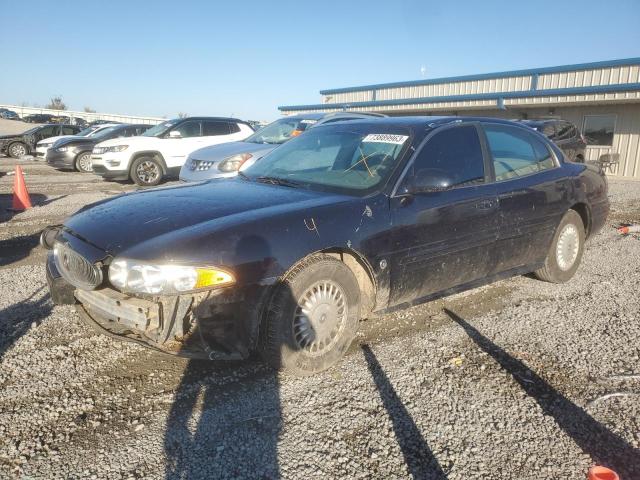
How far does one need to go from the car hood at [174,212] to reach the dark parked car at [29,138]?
64.1 feet

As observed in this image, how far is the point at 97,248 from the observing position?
2.85 m

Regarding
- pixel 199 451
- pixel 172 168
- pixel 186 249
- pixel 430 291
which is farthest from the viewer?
pixel 172 168

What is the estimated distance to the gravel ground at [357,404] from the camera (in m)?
2.40

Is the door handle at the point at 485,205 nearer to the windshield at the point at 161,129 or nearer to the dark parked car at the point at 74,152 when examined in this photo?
the windshield at the point at 161,129

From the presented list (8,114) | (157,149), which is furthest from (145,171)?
(8,114)

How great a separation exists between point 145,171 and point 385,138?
988cm

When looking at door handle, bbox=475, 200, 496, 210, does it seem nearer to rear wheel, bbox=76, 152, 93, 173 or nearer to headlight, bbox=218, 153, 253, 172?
headlight, bbox=218, 153, 253, 172

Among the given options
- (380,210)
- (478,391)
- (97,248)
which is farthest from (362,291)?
(97,248)

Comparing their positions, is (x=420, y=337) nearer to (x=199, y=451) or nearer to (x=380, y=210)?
(x=380, y=210)

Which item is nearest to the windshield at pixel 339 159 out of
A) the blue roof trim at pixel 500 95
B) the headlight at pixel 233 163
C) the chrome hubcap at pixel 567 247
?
the chrome hubcap at pixel 567 247

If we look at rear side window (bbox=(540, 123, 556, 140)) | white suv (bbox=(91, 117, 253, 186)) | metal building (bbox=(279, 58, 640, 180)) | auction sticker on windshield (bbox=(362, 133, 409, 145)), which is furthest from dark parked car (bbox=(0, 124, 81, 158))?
auction sticker on windshield (bbox=(362, 133, 409, 145))

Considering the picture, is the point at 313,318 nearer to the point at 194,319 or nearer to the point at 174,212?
the point at 194,319

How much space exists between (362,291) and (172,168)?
33.6ft

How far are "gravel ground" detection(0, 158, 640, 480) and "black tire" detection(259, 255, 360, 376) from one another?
0.47 ft
